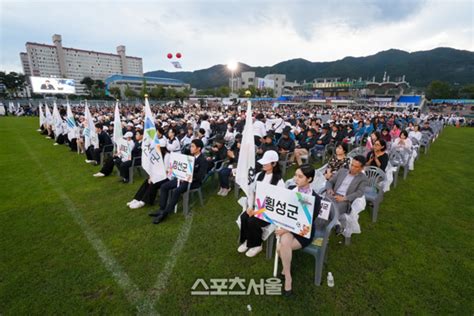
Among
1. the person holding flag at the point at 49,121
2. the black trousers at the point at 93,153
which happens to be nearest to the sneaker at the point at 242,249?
the black trousers at the point at 93,153

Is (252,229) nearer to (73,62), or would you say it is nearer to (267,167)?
(267,167)

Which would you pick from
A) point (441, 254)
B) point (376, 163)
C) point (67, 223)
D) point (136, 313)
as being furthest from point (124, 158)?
point (441, 254)

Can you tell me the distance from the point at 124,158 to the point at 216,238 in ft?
13.2

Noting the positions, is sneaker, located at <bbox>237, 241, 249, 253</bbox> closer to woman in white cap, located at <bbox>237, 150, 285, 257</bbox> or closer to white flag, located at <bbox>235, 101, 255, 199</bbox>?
woman in white cap, located at <bbox>237, 150, 285, 257</bbox>

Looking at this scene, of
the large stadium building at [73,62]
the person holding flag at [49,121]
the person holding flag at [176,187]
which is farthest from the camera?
the large stadium building at [73,62]

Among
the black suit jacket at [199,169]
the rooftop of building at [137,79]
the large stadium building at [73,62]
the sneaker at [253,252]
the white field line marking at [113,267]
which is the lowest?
the white field line marking at [113,267]

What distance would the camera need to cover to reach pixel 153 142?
16.4ft

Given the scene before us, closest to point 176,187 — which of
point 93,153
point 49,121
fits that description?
point 93,153

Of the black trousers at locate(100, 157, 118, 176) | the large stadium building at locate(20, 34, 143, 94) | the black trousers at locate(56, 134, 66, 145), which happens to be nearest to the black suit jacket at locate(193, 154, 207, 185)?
the black trousers at locate(100, 157, 118, 176)

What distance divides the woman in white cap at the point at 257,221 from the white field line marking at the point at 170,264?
3.25 ft

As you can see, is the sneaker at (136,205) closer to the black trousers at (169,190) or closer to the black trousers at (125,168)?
the black trousers at (169,190)

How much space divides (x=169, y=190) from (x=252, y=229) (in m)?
2.18

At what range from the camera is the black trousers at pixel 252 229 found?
335 centimetres

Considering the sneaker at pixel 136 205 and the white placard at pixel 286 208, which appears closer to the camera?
the white placard at pixel 286 208
